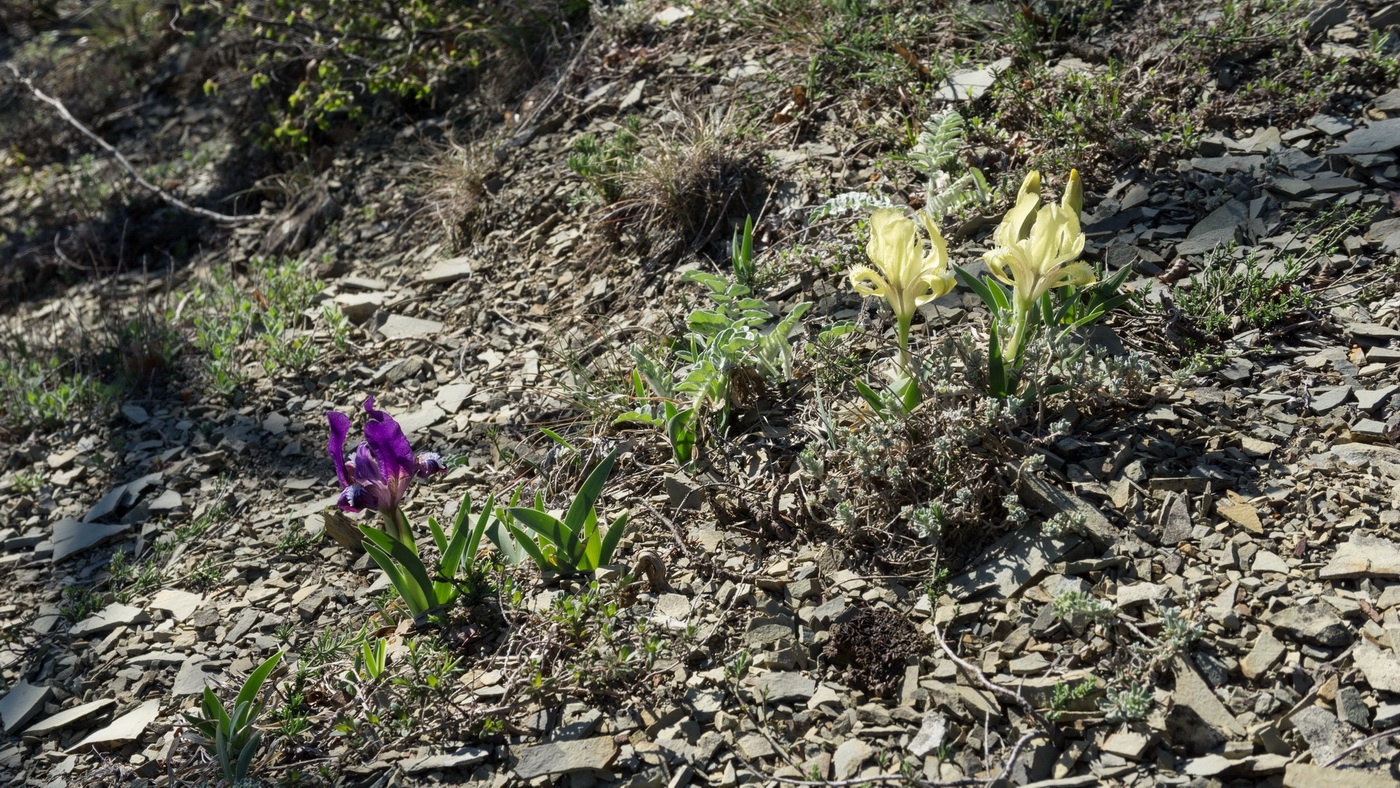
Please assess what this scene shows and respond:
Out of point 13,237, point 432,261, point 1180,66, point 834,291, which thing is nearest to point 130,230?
point 13,237

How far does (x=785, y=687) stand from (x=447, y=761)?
0.75 m

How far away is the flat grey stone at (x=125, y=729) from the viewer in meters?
2.66

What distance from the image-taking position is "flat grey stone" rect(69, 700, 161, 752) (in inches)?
105

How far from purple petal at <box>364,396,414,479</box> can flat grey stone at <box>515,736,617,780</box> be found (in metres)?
0.73

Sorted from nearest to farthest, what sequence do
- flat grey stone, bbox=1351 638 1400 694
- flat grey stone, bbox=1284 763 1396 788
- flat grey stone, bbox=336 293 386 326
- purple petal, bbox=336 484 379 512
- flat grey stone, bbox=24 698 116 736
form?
flat grey stone, bbox=1284 763 1396 788 < flat grey stone, bbox=1351 638 1400 694 < purple petal, bbox=336 484 379 512 < flat grey stone, bbox=24 698 116 736 < flat grey stone, bbox=336 293 386 326

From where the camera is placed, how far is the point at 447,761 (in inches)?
92.2

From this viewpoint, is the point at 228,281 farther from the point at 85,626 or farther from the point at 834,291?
the point at 834,291

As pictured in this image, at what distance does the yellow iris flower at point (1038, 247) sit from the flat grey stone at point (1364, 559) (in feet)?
2.60

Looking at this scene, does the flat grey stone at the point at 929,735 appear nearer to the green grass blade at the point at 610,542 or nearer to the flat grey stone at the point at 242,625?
the green grass blade at the point at 610,542

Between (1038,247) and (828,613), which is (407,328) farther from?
(1038,247)

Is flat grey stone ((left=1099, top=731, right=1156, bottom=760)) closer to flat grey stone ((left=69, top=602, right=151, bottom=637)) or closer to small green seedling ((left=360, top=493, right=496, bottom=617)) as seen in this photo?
small green seedling ((left=360, top=493, right=496, bottom=617))

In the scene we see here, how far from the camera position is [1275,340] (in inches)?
111

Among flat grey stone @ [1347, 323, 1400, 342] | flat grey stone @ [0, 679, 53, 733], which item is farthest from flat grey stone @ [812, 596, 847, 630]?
flat grey stone @ [0, 679, 53, 733]

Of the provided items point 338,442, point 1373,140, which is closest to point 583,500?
point 338,442
